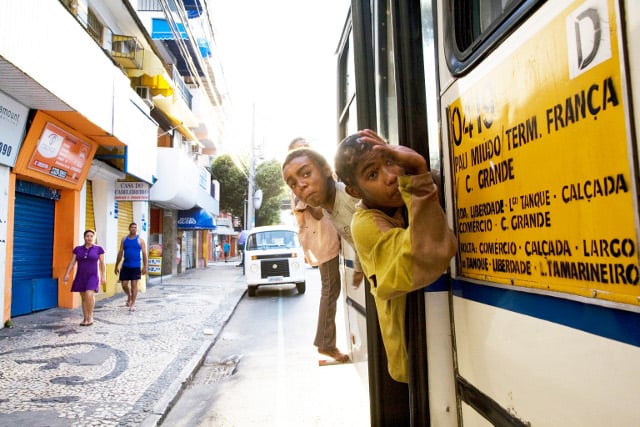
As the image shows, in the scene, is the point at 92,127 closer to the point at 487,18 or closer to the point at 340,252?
the point at 340,252

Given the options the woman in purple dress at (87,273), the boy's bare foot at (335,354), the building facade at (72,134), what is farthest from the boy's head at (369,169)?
the woman in purple dress at (87,273)

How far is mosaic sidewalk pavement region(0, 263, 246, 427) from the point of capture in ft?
12.9

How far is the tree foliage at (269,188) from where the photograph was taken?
120 ft

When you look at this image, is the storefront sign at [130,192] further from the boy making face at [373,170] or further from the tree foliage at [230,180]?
the tree foliage at [230,180]

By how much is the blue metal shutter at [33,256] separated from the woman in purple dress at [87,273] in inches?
66.5

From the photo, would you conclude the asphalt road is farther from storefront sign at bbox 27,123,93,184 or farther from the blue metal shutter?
storefront sign at bbox 27,123,93,184

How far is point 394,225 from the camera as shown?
145cm

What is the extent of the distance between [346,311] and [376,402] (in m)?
1.55

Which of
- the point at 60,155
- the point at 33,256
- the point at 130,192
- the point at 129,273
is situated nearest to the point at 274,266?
the point at 129,273

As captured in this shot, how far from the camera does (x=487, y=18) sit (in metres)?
1.35

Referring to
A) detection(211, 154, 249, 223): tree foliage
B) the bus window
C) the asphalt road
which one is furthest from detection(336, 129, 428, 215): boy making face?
detection(211, 154, 249, 223): tree foliage

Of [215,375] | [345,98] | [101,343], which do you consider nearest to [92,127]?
[101,343]

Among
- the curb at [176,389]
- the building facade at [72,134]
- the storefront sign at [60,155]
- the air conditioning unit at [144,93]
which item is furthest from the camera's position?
the air conditioning unit at [144,93]

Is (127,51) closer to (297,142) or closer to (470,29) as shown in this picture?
(297,142)
